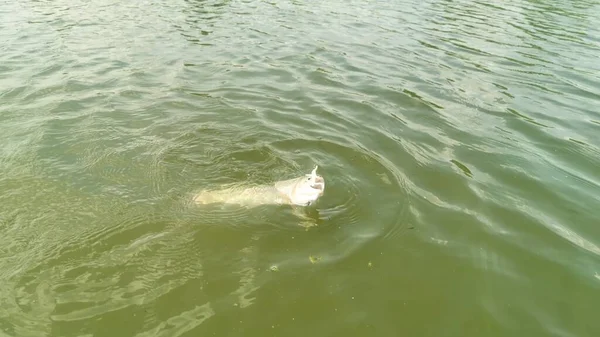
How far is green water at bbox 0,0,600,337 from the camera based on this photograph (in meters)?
4.71

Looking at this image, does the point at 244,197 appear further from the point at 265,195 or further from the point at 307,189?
the point at 307,189

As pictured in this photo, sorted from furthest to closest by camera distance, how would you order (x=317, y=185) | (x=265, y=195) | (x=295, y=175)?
1. (x=295, y=175)
2. (x=265, y=195)
3. (x=317, y=185)

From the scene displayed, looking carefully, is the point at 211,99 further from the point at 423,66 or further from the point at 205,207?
the point at 423,66

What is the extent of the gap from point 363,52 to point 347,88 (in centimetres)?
328

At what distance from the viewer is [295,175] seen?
7.14 meters

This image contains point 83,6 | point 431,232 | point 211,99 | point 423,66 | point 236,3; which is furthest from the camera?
point 236,3

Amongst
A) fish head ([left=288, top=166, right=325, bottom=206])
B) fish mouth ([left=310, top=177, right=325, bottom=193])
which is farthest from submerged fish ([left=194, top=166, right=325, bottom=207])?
fish mouth ([left=310, top=177, right=325, bottom=193])

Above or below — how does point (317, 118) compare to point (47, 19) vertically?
above

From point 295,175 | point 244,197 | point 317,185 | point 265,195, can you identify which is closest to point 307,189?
point 317,185

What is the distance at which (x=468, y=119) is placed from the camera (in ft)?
29.3

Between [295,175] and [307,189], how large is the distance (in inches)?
51.8

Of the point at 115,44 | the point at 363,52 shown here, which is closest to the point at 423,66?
the point at 363,52

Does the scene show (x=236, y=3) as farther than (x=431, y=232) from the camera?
Yes

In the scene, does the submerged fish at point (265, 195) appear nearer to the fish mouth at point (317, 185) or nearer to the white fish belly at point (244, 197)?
the white fish belly at point (244, 197)
